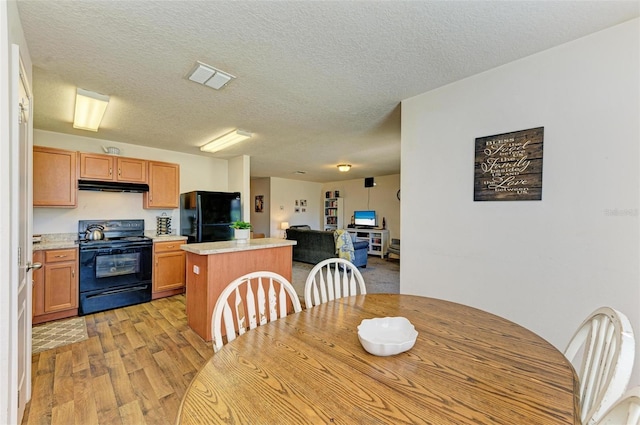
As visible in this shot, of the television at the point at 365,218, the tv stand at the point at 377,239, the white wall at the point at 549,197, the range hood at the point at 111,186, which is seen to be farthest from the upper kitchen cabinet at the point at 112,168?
the television at the point at 365,218

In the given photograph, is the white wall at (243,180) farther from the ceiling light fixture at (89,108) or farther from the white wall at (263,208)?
the white wall at (263,208)

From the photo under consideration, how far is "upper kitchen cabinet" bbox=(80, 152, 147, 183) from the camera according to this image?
349 cm

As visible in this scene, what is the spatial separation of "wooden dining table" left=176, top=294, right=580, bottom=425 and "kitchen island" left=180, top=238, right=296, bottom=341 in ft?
5.26

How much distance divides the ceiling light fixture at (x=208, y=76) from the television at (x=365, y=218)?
6.30 metres

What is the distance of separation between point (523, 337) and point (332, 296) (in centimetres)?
101

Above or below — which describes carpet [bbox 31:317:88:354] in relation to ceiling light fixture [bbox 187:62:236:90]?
below

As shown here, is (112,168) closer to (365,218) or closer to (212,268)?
(212,268)

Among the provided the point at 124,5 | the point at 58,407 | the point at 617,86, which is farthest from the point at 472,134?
the point at 58,407

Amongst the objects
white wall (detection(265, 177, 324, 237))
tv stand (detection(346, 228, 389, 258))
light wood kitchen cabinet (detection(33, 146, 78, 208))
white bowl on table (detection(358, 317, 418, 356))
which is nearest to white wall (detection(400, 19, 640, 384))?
white bowl on table (detection(358, 317, 418, 356))

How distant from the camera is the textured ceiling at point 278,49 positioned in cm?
143

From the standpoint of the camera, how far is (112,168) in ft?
12.1

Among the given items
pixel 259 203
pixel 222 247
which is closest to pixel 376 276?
pixel 222 247

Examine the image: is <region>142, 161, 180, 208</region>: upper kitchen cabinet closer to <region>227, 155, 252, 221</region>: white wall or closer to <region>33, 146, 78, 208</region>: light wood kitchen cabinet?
<region>33, 146, 78, 208</region>: light wood kitchen cabinet

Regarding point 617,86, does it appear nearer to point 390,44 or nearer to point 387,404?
point 390,44
